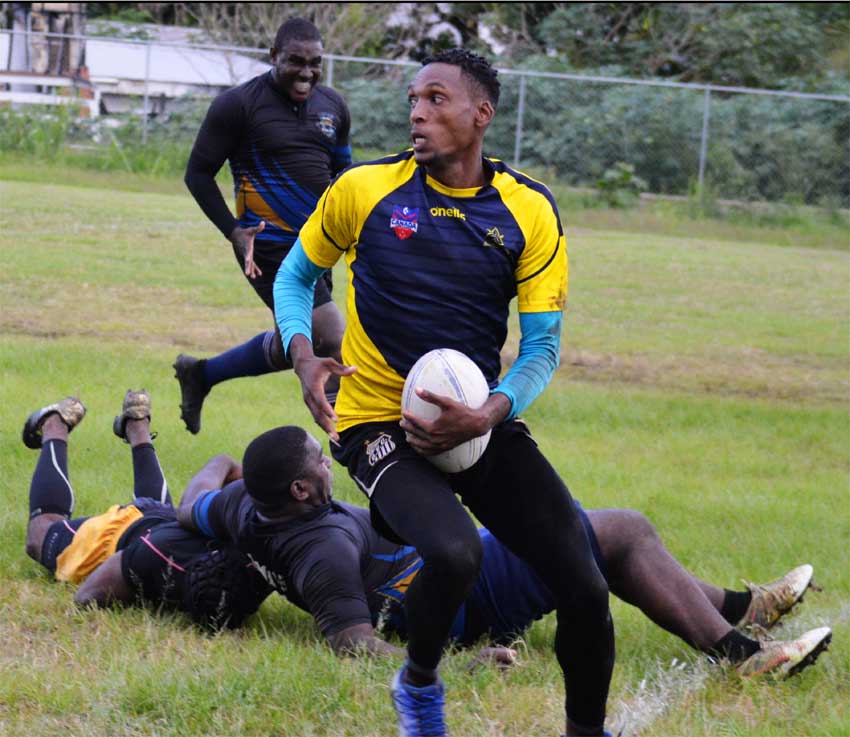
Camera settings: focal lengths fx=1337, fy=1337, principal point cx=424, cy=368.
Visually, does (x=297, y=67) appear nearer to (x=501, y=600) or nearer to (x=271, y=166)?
(x=271, y=166)

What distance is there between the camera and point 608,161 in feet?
84.8

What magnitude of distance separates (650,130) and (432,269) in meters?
22.0

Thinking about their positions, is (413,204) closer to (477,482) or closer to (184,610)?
(477,482)

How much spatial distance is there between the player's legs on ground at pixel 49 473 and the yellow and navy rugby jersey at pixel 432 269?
2.41m

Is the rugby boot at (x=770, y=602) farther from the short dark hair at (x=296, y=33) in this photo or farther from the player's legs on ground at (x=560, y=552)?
the short dark hair at (x=296, y=33)

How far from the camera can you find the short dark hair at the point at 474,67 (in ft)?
14.7

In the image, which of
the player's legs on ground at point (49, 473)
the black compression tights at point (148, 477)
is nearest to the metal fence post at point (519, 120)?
the player's legs on ground at point (49, 473)

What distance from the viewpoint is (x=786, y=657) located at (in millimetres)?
4977

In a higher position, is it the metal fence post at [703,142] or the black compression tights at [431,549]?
the black compression tights at [431,549]

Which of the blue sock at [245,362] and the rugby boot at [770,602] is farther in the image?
the blue sock at [245,362]

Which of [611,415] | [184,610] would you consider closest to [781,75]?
[611,415]

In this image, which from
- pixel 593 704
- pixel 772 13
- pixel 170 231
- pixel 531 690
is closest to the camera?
pixel 593 704

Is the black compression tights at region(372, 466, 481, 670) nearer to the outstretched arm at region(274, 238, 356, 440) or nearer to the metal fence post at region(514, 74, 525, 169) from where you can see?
the outstretched arm at region(274, 238, 356, 440)

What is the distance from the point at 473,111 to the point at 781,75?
32.9 meters
